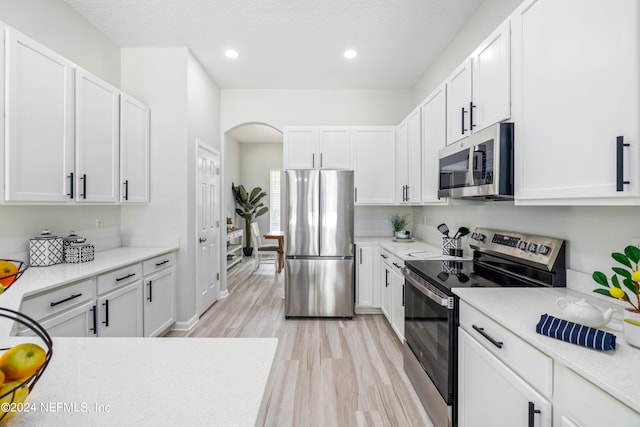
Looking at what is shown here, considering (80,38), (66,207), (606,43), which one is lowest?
(66,207)

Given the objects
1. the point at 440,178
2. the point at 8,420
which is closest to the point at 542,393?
the point at 8,420

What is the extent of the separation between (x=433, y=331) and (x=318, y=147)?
8.77 feet

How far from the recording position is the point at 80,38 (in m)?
2.81

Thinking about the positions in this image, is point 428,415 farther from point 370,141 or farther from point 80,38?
point 80,38

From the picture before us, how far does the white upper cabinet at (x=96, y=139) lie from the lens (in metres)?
2.36

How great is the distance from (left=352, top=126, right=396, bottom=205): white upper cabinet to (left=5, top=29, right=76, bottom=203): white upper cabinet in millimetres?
2803

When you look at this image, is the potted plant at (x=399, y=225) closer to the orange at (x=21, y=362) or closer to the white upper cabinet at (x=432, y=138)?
the white upper cabinet at (x=432, y=138)

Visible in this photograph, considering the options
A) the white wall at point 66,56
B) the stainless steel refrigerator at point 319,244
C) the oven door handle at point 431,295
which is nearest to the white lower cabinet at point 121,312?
the white wall at point 66,56

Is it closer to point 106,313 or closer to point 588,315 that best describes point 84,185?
point 106,313

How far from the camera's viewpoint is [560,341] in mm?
1043

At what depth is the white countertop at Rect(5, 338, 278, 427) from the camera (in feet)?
2.05

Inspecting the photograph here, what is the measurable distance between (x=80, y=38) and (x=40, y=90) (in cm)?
115

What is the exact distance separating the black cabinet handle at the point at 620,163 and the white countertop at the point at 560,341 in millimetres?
511

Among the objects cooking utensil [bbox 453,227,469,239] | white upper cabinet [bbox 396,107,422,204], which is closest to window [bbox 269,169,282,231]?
white upper cabinet [bbox 396,107,422,204]
